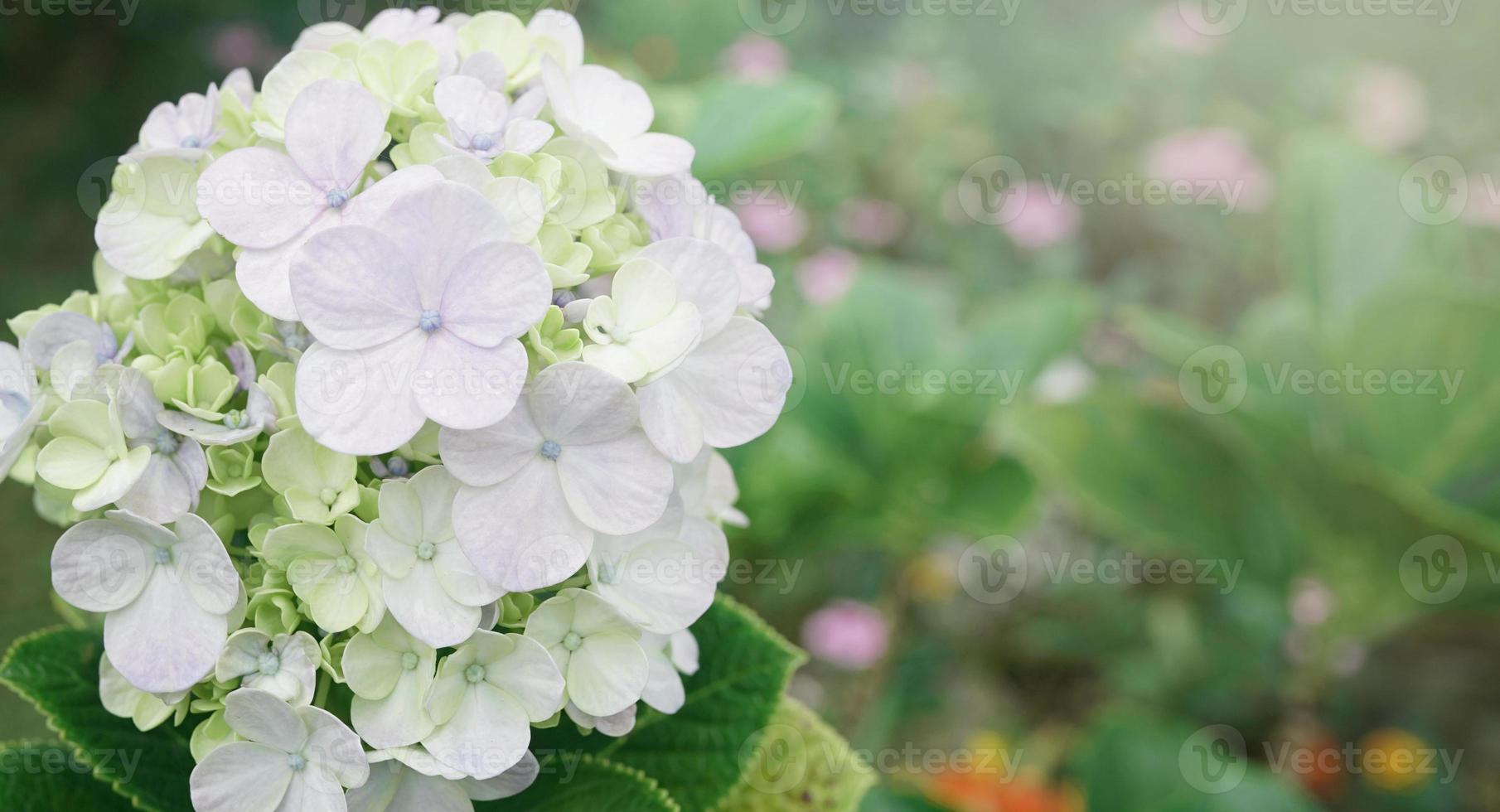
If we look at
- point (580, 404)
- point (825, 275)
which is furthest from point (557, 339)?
point (825, 275)

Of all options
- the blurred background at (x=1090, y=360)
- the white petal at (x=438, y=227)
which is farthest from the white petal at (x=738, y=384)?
the blurred background at (x=1090, y=360)

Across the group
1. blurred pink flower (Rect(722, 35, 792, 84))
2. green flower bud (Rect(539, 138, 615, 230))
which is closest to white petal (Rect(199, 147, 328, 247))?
green flower bud (Rect(539, 138, 615, 230))

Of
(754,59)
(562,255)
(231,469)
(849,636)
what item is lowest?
(849,636)

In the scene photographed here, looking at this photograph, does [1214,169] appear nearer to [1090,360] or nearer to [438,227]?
[1090,360]

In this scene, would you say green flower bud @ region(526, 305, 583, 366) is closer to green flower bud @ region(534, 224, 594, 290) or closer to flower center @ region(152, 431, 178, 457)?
green flower bud @ region(534, 224, 594, 290)

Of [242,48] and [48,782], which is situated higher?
[48,782]

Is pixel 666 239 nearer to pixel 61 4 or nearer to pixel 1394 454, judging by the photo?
pixel 1394 454

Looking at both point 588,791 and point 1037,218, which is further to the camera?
point 1037,218
